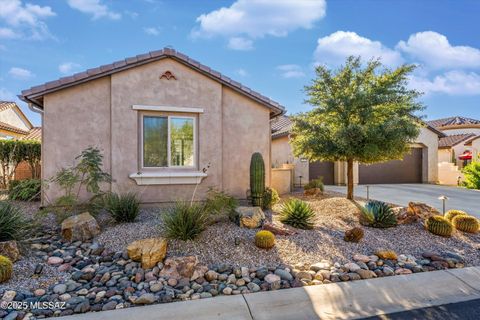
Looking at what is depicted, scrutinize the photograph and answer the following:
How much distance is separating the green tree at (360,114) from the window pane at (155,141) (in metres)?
5.16

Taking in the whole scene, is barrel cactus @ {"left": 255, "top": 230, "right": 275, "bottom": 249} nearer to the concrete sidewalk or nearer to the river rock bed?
the river rock bed

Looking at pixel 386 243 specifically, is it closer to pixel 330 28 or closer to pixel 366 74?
pixel 366 74

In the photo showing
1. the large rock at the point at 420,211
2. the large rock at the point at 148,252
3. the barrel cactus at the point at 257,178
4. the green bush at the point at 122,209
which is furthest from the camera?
the barrel cactus at the point at 257,178

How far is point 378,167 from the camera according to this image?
20766 millimetres

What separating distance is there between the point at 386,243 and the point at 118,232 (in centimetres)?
666

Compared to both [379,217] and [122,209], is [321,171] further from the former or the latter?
[122,209]

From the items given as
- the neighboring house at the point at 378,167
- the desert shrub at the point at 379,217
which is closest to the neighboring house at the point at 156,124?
the desert shrub at the point at 379,217

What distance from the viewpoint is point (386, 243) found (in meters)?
6.79

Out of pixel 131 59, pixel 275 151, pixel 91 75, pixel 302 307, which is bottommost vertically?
pixel 302 307

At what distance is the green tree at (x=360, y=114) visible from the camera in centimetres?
948

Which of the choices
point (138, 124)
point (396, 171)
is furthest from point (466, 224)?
point (396, 171)

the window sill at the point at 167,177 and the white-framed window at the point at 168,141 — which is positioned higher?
the white-framed window at the point at 168,141

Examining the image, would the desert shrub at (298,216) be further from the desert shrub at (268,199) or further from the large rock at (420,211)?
the large rock at (420,211)

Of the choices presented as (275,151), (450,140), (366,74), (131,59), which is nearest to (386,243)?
(366,74)
